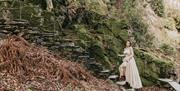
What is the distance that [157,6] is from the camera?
1864 centimetres

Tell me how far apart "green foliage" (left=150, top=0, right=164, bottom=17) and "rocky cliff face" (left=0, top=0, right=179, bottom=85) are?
2.41 meters

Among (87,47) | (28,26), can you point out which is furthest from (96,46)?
(28,26)

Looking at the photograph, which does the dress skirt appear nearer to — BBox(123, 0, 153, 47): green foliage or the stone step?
the stone step

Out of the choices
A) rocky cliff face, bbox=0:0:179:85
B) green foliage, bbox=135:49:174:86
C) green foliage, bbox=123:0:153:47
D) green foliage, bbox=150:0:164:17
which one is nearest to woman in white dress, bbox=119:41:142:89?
rocky cliff face, bbox=0:0:179:85

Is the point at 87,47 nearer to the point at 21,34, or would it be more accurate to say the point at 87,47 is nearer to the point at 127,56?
the point at 127,56

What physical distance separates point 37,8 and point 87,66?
194 cm

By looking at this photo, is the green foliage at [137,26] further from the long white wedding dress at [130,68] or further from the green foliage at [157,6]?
the green foliage at [157,6]

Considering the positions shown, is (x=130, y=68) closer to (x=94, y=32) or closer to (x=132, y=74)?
(x=132, y=74)

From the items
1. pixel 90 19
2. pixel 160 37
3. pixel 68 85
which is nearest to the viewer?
pixel 68 85

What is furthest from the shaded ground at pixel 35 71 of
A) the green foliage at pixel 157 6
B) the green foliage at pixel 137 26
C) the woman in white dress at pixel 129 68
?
the green foliage at pixel 157 6

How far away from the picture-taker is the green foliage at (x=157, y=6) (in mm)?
18562

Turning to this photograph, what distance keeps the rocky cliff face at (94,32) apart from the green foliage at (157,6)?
2.41 meters

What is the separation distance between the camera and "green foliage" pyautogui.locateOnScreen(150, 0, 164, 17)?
18.6 metres

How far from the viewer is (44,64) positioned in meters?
9.41
